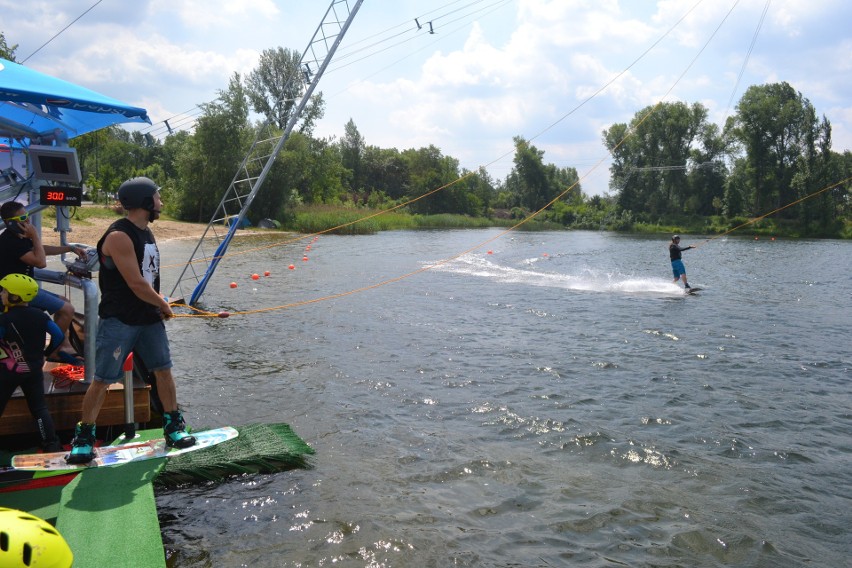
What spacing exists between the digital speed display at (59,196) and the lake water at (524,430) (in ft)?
10.1

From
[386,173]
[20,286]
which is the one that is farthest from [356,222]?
[386,173]

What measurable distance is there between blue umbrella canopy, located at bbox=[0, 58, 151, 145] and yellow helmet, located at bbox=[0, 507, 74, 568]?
16.3 ft

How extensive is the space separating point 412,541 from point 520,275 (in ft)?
70.8

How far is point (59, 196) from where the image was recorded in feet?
23.2

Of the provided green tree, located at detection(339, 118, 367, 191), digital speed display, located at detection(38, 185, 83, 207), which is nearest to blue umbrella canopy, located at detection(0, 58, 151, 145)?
digital speed display, located at detection(38, 185, 83, 207)

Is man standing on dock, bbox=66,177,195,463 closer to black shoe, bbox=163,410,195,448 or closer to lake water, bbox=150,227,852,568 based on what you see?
black shoe, bbox=163,410,195,448

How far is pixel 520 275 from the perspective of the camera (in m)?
→ 26.8

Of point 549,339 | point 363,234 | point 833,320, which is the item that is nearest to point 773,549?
point 549,339

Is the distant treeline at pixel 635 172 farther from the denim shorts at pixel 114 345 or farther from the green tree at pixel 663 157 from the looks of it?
the denim shorts at pixel 114 345

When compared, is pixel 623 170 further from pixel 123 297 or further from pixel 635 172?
pixel 123 297

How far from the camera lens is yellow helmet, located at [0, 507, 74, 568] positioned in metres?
2.87

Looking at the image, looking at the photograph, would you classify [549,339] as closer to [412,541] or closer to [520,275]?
[412,541]

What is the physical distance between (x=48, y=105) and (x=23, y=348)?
9.96 feet

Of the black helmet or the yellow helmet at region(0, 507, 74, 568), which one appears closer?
the yellow helmet at region(0, 507, 74, 568)
